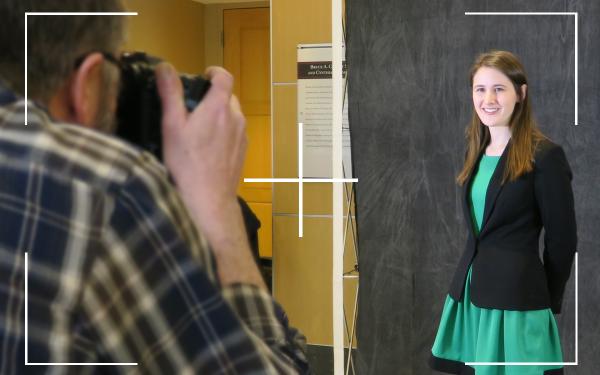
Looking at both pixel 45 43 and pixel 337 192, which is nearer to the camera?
pixel 45 43

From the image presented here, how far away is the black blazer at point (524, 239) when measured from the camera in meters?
1.20

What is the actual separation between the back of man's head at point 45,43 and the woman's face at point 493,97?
0.79 m

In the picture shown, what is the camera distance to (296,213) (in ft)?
3.74

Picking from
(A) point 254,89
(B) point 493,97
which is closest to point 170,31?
(A) point 254,89

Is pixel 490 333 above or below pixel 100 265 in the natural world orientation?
below

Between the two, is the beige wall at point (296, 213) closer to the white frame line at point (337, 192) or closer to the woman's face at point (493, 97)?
the white frame line at point (337, 192)

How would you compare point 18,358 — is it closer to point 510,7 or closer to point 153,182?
point 153,182

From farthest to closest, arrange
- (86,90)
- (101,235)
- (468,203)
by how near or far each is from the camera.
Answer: (468,203), (86,90), (101,235)

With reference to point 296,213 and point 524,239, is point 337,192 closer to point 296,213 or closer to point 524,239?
point 296,213

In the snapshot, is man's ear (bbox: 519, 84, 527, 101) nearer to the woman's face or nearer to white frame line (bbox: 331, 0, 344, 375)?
the woman's face

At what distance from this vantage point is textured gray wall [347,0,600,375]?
124 cm

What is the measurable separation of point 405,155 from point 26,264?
0.88 metres

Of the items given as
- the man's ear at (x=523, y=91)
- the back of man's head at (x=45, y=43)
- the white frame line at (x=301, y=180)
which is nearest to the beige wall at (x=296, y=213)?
the white frame line at (x=301, y=180)

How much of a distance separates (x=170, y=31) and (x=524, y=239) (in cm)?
74
